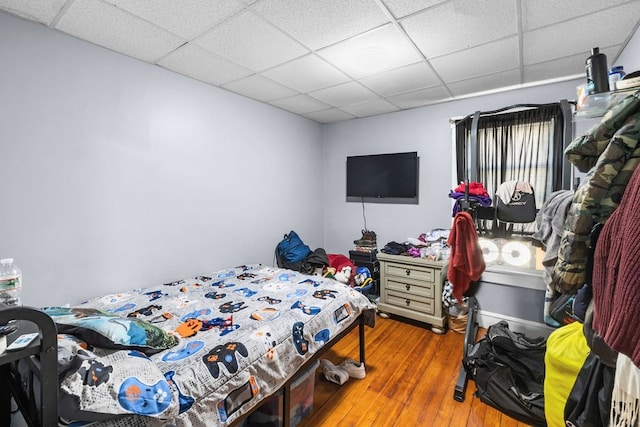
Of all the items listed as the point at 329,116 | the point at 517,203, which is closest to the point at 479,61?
the point at 517,203

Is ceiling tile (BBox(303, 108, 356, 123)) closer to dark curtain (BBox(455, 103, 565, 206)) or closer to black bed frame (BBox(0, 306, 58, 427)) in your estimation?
dark curtain (BBox(455, 103, 565, 206))

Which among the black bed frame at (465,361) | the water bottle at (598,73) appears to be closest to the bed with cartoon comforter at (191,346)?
the black bed frame at (465,361)

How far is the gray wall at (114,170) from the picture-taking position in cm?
178

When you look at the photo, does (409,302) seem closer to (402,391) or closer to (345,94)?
(402,391)

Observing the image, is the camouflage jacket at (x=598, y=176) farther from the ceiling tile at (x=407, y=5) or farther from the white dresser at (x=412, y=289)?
the white dresser at (x=412, y=289)

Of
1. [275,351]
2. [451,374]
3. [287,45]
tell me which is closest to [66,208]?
[275,351]

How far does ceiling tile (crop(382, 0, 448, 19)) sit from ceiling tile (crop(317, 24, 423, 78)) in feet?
0.53

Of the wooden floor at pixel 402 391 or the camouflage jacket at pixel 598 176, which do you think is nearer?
the camouflage jacket at pixel 598 176

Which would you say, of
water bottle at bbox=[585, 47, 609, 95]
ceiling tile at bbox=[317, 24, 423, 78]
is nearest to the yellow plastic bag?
water bottle at bbox=[585, 47, 609, 95]

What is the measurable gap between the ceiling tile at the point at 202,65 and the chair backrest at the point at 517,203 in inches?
99.2

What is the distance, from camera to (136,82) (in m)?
2.27

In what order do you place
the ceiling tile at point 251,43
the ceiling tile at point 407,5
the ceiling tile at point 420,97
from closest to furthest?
the ceiling tile at point 407,5 < the ceiling tile at point 251,43 < the ceiling tile at point 420,97

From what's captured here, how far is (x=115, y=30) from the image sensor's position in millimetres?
1871

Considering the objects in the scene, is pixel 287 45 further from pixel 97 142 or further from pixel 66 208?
pixel 66 208
